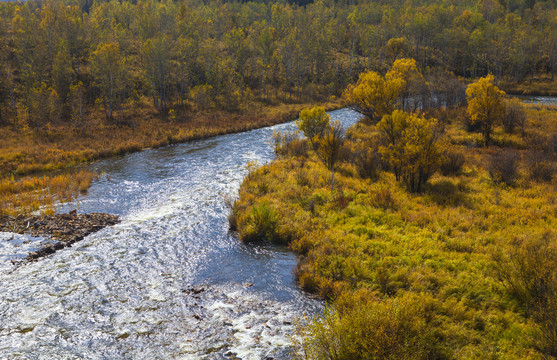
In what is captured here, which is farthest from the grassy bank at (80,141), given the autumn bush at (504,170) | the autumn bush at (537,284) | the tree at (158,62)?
the autumn bush at (504,170)

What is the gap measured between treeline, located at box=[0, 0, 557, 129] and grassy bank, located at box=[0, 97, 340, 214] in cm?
332

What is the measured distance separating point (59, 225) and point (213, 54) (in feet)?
175

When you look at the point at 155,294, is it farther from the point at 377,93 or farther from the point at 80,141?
the point at 80,141

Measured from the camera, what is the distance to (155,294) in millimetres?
10680

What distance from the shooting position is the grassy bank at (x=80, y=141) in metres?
21.4

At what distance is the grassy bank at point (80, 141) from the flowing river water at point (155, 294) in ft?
13.2

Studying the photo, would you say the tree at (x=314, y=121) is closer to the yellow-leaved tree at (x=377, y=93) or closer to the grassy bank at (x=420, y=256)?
the grassy bank at (x=420, y=256)

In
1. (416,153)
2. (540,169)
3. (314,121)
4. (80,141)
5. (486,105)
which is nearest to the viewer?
(416,153)

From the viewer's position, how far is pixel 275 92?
237 ft

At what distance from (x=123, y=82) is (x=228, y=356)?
52015 mm

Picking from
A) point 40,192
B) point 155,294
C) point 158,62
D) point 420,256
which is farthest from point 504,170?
point 158,62

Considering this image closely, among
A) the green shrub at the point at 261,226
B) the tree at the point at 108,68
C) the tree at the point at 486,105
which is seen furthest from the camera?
the tree at the point at 108,68

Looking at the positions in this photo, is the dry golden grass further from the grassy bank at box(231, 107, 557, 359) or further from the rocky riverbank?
the grassy bank at box(231, 107, 557, 359)

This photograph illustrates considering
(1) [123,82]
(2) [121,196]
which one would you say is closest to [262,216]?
(2) [121,196]
